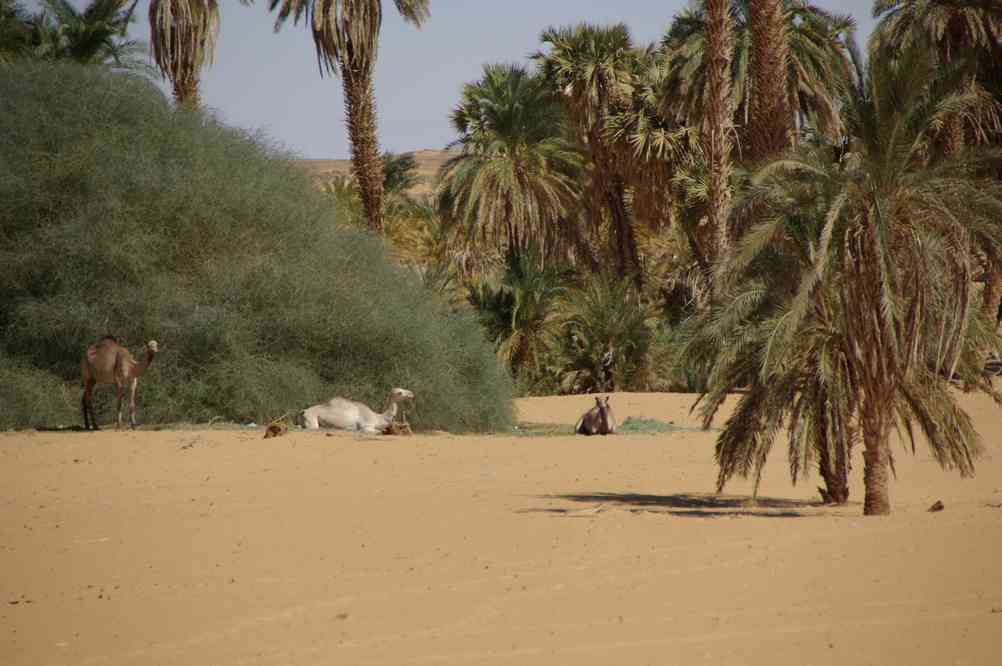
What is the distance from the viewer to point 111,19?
34.6m

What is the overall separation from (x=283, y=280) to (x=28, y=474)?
865cm

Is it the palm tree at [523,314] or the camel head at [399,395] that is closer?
the camel head at [399,395]

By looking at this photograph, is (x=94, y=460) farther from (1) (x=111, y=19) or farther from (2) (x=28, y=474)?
(1) (x=111, y=19)

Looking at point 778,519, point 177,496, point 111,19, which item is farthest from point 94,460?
point 111,19

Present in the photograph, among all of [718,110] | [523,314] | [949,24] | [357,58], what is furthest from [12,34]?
[949,24]

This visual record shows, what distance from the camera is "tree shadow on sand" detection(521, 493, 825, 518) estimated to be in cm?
1172

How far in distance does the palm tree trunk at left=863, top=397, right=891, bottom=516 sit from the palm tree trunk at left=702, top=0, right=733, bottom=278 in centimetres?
1261

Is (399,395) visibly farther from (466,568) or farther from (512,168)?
(512,168)

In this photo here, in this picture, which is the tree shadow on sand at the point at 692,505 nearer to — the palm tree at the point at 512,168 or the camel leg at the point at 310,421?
the camel leg at the point at 310,421

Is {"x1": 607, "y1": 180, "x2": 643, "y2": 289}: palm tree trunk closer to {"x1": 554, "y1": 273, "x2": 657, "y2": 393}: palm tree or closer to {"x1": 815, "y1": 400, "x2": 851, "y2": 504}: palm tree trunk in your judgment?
{"x1": 554, "y1": 273, "x2": 657, "y2": 393}: palm tree

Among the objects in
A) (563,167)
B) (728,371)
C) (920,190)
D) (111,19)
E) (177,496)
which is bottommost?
(177,496)

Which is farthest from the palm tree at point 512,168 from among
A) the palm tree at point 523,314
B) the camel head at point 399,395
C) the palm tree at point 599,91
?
the camel head at point 399,395

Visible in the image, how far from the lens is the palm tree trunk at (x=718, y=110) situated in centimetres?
2464

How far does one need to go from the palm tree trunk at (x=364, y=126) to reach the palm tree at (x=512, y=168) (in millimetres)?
9540
